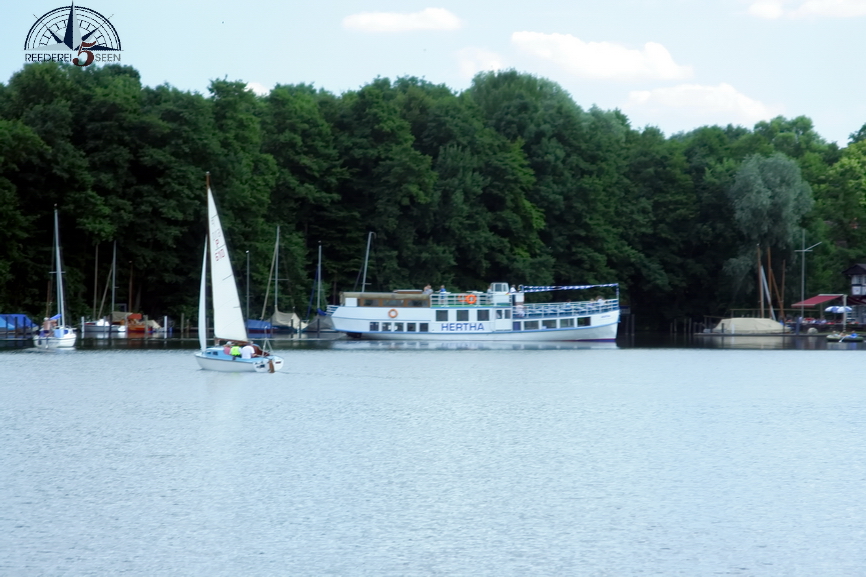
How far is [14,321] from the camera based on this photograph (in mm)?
97125

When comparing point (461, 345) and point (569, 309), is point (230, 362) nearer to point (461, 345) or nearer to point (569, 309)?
point (461, 345)

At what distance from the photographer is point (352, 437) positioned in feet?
132

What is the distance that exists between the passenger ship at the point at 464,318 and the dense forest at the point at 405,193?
9074 mm

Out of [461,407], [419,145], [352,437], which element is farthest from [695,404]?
[419,145]

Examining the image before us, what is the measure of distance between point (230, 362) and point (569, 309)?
1951 inches

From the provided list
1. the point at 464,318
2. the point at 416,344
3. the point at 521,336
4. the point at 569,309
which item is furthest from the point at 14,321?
the point at 569,309

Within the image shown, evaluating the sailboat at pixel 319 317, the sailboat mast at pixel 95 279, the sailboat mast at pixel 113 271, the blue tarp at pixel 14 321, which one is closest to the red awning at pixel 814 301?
the sailboat at pixel 319 317

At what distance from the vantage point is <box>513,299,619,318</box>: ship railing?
10712 centimetres

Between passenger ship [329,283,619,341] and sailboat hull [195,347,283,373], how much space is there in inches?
1579

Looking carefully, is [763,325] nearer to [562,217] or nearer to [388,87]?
[562,217]

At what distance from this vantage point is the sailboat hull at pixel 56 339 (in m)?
86.6

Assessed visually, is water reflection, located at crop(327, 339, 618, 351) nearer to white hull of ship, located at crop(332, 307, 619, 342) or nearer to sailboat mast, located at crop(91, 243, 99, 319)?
white hull of ship, located at crop(332, 307, 619, 342)

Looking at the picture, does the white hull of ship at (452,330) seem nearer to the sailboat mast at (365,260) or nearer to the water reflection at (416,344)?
the water reflection at (416,344)

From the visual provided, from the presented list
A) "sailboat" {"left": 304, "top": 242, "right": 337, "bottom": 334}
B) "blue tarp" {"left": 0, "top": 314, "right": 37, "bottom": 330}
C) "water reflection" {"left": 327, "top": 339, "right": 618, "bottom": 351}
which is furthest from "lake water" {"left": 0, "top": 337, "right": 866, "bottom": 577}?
"sailboat" {"left": 304, "top": 242, "right": 337, "bottom": 334}
